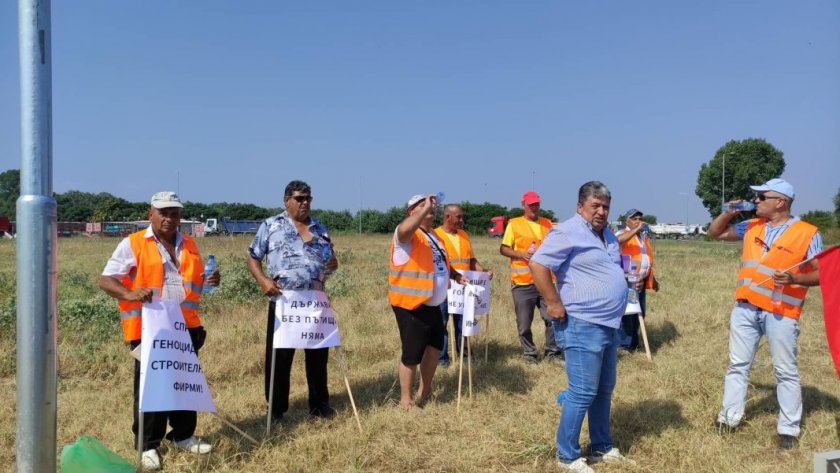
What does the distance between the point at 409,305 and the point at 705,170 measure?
64.7m

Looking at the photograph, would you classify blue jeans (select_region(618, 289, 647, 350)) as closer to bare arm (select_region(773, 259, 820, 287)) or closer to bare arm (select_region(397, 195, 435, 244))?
bare arm (select_region(773, 259, 820, 287))

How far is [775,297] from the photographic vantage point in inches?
186

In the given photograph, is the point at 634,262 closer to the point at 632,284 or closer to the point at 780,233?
the point at 632,284

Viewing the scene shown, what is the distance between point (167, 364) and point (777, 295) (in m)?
4.62

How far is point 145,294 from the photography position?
13.6 feet

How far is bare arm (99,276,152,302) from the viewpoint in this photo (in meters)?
4.11

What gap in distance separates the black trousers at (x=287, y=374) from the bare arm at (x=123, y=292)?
1.29 meters

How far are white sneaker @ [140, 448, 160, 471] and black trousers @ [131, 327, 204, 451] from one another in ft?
0.32

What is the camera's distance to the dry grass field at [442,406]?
4480mm

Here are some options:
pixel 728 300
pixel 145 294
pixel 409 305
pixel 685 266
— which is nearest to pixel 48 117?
pixel 145 294

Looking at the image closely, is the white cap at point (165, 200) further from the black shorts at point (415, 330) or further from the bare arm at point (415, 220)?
the black shorts at point (415, 330)

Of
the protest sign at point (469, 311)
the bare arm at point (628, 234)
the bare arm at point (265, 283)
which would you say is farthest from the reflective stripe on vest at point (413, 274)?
the bare arm at point (628, 234)

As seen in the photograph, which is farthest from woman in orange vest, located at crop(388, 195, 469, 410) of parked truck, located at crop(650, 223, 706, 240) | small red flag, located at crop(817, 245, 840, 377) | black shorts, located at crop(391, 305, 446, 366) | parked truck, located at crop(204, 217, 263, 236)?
parked truck, located at crop(650, 223, 706, 240)

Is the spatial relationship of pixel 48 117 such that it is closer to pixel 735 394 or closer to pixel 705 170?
pixel 735 394
